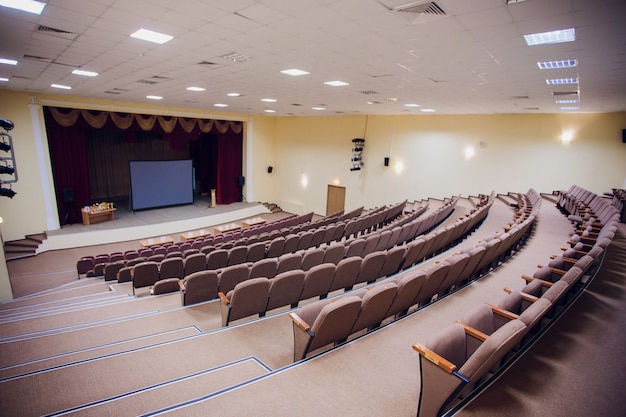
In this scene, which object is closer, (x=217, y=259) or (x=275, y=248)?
(x=217, y=259)

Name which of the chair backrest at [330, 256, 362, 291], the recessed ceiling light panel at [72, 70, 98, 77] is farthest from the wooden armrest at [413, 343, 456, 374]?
the recessed ceiling light panel at [72, 70, 98, 77]

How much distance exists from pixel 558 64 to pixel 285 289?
474 cm

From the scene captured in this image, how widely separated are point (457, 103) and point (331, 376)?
26.7 feet

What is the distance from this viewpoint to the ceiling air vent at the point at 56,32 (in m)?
3.84

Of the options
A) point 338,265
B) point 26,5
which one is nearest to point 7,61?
point 26,5

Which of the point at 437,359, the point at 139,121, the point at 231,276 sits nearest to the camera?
the point at 437,359

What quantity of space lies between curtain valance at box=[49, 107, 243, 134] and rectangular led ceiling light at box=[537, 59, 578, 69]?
1337 centimetres

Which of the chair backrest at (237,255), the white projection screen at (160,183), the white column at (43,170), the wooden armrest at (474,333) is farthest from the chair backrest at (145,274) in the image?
the white projection screen at (160,183)

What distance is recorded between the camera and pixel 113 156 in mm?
15969

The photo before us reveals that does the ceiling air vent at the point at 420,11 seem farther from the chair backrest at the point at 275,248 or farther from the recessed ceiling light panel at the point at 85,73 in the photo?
the recessed ceiling light panel at the point at 85,73

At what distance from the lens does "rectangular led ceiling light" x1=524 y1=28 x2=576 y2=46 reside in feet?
10.4

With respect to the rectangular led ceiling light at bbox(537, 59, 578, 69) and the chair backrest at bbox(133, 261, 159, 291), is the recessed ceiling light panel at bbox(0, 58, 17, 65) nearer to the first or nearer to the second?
the chair backrest at bbox(133, 261, 159, 291)

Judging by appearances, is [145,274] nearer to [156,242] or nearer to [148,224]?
[156,242]

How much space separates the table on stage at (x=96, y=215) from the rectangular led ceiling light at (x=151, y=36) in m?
10.4
